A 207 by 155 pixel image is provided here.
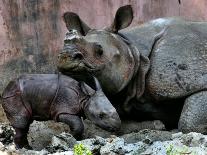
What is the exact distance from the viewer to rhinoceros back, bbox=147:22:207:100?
5.16m

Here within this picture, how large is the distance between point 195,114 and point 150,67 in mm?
439

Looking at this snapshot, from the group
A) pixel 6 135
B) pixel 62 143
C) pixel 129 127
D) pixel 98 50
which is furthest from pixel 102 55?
pixel 6 135

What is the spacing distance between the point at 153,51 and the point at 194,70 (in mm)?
315

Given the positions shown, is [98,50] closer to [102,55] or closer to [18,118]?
[102,55]

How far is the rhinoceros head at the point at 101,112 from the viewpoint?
189 inches

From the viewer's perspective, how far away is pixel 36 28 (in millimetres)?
7250

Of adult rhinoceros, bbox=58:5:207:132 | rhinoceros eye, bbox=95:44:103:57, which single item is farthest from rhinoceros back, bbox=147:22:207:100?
rhinoceros eye, bbox=95:44:103:57

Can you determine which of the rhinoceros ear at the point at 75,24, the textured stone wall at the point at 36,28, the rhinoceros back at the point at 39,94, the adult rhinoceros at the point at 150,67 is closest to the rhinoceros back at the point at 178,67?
the adult rhinoceros at the point at 150,67

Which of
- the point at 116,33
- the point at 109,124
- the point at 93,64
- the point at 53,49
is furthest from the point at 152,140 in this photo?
the point at 53,49

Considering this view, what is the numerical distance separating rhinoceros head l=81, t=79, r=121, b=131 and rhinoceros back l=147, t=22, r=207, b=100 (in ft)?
1.53

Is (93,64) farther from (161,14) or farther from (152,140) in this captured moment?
(161,14)

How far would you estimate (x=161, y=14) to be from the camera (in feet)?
24.5

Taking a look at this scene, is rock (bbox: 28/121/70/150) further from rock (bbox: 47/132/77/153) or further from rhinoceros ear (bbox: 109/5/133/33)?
rhinoceros ear (bbox: 109/5/133/33)

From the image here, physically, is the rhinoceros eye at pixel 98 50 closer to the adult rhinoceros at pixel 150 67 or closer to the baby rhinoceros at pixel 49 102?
the adult rhinoceros at pixel 150 67
